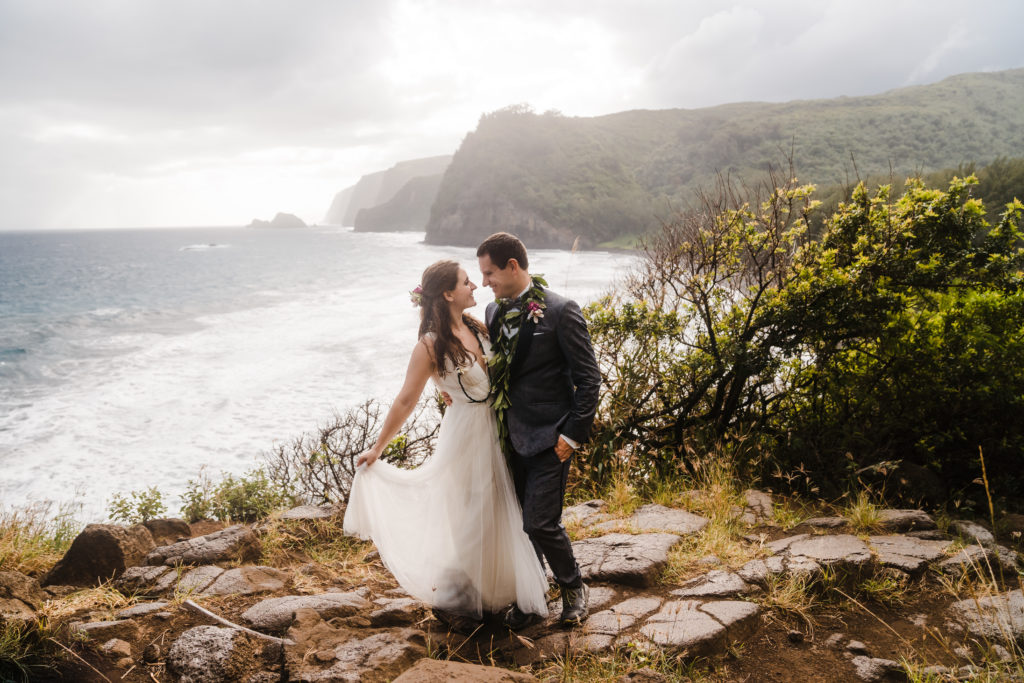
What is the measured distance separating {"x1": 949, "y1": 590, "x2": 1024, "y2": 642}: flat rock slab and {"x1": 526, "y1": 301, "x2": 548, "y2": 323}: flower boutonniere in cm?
261

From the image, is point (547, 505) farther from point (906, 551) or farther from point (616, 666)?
point (906, 551)

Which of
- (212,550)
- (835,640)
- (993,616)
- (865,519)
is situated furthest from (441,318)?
(865,519)

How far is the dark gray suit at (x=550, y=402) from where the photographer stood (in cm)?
293

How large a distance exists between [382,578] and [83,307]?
46087 mm

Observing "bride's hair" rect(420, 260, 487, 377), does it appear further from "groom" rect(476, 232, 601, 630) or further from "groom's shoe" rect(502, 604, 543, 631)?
"groom's shoe" rect(502, 604, 543, 631)

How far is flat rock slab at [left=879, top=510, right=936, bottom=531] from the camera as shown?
433 centimetres

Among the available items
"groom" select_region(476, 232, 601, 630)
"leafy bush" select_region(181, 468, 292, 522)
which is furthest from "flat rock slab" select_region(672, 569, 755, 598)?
"leafy bush" select_region(181, 468, 292, 522)

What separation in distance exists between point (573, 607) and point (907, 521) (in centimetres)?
296

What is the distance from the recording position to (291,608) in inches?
131

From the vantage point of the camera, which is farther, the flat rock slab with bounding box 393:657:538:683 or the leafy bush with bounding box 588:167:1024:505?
the leafy bush with bounding box 588:167:1024:505

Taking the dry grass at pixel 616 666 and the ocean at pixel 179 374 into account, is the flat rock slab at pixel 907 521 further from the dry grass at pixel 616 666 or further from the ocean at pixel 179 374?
the ocean at pixel 179 374

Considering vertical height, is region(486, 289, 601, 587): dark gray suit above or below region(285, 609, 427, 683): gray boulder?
above

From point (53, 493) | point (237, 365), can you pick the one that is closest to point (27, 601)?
point (53, 493)

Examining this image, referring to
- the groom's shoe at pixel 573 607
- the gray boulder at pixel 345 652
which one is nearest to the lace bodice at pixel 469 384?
the groom's shoe at pixel 573 607
